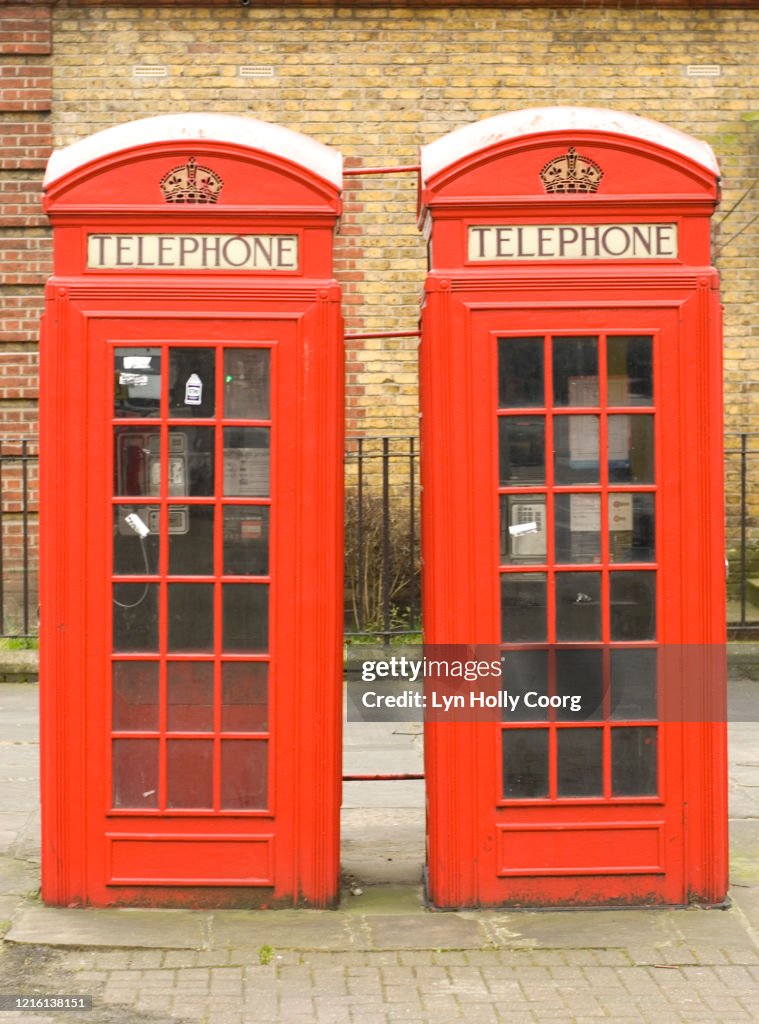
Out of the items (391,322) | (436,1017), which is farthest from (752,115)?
(436,1017)

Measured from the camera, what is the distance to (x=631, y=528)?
4.66 m

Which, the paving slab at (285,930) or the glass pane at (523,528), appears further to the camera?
the glass pane at (523,528)

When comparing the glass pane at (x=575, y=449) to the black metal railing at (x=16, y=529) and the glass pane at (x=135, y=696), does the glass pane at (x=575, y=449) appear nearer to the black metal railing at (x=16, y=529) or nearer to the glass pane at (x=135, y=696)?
the glass pane at (x=135, y=696)

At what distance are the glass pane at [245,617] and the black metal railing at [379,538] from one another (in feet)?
15.9

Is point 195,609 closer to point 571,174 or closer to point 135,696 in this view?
point 135,696

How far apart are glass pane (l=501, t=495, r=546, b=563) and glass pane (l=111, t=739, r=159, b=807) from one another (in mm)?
1460

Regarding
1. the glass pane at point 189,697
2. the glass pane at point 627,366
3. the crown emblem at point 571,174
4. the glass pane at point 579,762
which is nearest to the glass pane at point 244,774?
the glass pane at point 189,697

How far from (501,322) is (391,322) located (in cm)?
614

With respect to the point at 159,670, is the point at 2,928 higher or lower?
Result: lower

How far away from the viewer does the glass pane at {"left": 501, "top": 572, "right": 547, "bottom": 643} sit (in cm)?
464

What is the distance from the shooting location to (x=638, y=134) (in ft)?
15.1

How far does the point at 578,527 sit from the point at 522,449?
348mm

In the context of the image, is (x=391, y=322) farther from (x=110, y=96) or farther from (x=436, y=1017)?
(x=436, y=1017)

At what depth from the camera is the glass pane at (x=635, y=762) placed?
4.68 m
